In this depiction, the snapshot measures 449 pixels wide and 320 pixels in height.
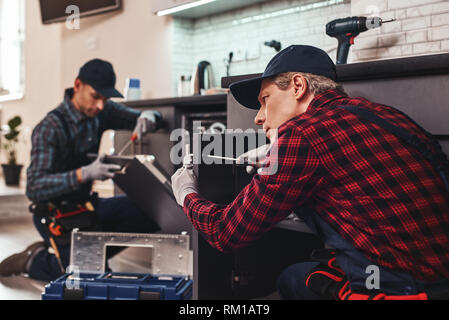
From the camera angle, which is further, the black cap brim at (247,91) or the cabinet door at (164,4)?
the cabinet door at (164,4)

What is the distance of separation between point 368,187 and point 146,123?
208cm

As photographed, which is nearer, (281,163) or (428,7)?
(281,163)

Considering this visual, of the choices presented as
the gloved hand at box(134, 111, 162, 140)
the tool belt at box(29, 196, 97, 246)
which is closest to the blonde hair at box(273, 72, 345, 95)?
the tool belt at box(29, 196, 97, 246)

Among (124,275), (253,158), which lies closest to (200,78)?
(124,275)

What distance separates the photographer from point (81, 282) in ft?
5.38

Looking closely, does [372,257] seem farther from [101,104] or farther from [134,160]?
[101,104]

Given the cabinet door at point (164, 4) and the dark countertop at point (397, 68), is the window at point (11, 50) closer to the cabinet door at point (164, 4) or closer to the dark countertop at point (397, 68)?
the cabinet door at point (164, 4)

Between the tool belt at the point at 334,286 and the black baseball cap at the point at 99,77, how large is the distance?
5.11 ft

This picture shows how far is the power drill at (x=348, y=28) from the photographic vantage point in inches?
83.4

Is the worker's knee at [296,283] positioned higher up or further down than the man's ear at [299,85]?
further down

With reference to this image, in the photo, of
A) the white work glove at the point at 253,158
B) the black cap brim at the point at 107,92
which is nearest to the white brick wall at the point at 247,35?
the black cap brim at the point at 107,92

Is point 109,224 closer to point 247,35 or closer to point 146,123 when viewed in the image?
point 146,123
